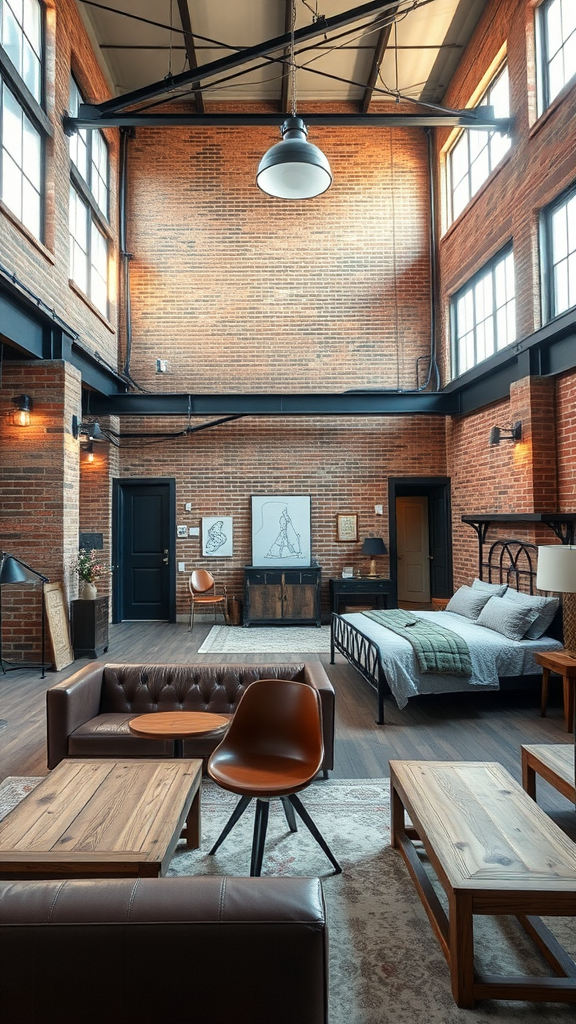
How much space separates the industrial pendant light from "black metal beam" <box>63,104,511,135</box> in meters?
3.07

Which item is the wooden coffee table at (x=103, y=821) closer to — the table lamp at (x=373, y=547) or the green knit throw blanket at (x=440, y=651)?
the green knit throw blanket at (x=440, y=651)

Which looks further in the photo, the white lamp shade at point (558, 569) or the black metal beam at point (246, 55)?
the black metal beam at point (246, 55)

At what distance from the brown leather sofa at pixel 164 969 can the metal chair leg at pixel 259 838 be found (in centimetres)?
113

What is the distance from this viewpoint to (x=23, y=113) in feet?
20.7

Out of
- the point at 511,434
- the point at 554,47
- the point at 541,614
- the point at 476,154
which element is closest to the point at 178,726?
the point at 541,614

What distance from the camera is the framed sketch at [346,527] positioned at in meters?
9.66

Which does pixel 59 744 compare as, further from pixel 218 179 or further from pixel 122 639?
pixel 218 179

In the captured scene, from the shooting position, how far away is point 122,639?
817 centimetres

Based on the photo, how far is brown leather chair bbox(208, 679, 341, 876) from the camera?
2746 millimetres

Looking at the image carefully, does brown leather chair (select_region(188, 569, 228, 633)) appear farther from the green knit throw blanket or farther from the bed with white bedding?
the green knit throw blanket

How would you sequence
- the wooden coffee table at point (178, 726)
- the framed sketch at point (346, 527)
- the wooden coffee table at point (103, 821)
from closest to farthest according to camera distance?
1. the wooden coffee table at point (103, 821)
2. the wooden coffee table at point (178, 726)
3. the framed sketch at point (346, 527)

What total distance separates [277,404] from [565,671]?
5.42 metres

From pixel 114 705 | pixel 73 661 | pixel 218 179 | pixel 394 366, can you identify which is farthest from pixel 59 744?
pixel 218 179

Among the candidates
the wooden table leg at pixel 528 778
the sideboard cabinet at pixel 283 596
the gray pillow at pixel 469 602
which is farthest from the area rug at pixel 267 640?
the wooden table leg at pixel 528 778
